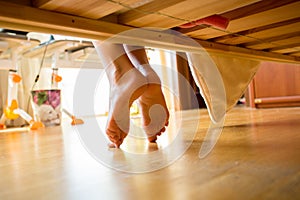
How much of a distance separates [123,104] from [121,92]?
4cm

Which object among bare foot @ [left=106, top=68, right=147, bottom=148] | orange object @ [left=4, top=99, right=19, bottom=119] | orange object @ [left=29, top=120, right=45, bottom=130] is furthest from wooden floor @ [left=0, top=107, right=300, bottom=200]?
orange object @ [left=4, top=99, right=19, bottom=119]

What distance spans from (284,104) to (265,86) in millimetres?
206

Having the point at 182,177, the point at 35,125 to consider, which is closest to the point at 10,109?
the point at 35,125

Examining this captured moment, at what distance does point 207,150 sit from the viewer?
0.72 metres

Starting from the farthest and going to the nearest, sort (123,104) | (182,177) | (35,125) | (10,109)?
(10,109)
(35,125)
(123,104)
(182,177)

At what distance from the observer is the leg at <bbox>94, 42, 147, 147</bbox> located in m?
0.82

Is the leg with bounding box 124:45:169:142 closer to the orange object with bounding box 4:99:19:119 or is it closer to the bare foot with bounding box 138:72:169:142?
the bare foot with bounding box 138:72:169:142

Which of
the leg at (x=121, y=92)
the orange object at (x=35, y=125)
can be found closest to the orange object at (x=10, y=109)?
the orange object at (x=35, y=125)

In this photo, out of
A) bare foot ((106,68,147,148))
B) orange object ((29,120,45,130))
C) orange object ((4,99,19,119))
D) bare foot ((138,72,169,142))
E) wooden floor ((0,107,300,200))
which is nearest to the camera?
wooden floor ((0,107,300,200))

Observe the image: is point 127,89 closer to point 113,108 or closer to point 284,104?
point 113,108

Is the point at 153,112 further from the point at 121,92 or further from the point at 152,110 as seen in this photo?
the point at 121,92

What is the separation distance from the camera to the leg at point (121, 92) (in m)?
0.82

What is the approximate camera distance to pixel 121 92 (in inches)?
33.0

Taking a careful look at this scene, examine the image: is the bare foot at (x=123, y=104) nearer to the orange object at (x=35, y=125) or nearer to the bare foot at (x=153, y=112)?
the bare foot at (x=153, y=112)
